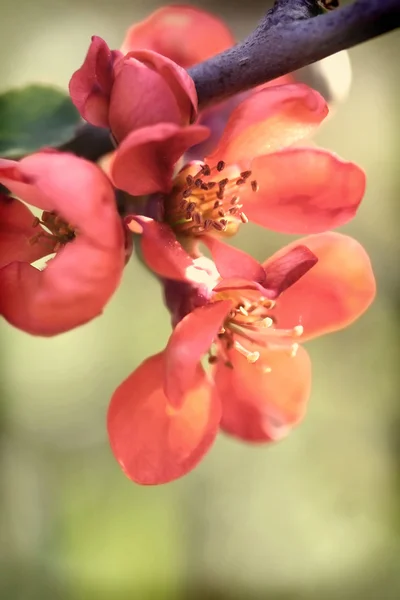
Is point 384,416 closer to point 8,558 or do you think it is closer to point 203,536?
point 203,536

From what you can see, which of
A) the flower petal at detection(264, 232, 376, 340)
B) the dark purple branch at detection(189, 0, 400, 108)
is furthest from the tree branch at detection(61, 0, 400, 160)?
the flower petal at detection(264, 232, 376, 340)

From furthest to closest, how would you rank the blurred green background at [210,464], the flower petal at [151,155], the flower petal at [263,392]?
the blurred green background at [210,464] → the flower petal at [263,392] → the flower petal at [151,155]

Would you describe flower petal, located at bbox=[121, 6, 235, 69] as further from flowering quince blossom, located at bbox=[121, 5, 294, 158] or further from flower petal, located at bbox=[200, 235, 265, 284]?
flower petal, located at bbox=[200, 235, 265, 284]

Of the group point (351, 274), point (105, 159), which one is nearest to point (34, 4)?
point (105, 159)

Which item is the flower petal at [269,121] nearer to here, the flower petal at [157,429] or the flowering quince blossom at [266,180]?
the flowering quince blossom at [266,180]

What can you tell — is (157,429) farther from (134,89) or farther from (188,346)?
(134,89)

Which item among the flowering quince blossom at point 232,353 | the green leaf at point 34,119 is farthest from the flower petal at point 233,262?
the green leaf at point 34,119
